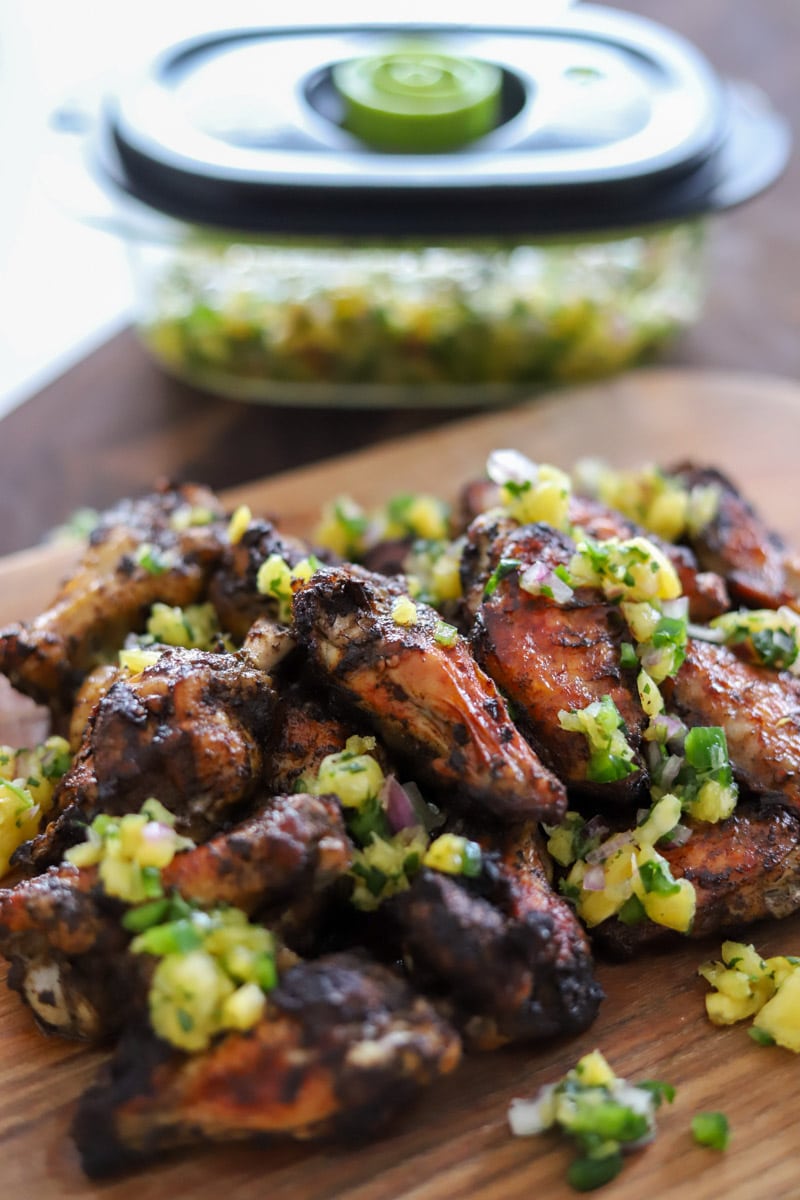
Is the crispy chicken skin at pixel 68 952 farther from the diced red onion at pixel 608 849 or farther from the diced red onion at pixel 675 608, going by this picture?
the diced red onion at pixel 675 608

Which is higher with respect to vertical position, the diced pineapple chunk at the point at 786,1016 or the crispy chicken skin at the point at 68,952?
the crispy chicken skin at the point at 68,952

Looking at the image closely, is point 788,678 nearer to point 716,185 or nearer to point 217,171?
point 716,185

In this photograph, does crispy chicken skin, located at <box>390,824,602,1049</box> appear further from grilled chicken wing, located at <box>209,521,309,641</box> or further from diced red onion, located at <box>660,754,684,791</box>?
grilled chicken wing, located at <box>209,521,309,641</box>

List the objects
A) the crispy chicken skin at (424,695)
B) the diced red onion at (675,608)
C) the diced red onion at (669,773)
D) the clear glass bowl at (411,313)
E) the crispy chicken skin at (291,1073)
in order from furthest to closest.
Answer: the clear glass bowl at (411,313) → the diced red onion at (675,608) → the diced red onion at (669,773) → the crispy chicken skin at (424,695) → the crispy chicken skin at (291,1073)

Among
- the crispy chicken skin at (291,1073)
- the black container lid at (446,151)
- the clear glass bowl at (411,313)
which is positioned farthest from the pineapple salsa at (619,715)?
the clear glass bowl at (411,313)

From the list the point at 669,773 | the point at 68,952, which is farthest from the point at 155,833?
the point at 669,773

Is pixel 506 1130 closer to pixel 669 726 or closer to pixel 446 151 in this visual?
pixel 669 726

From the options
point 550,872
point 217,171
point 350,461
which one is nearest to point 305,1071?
point 550,872
